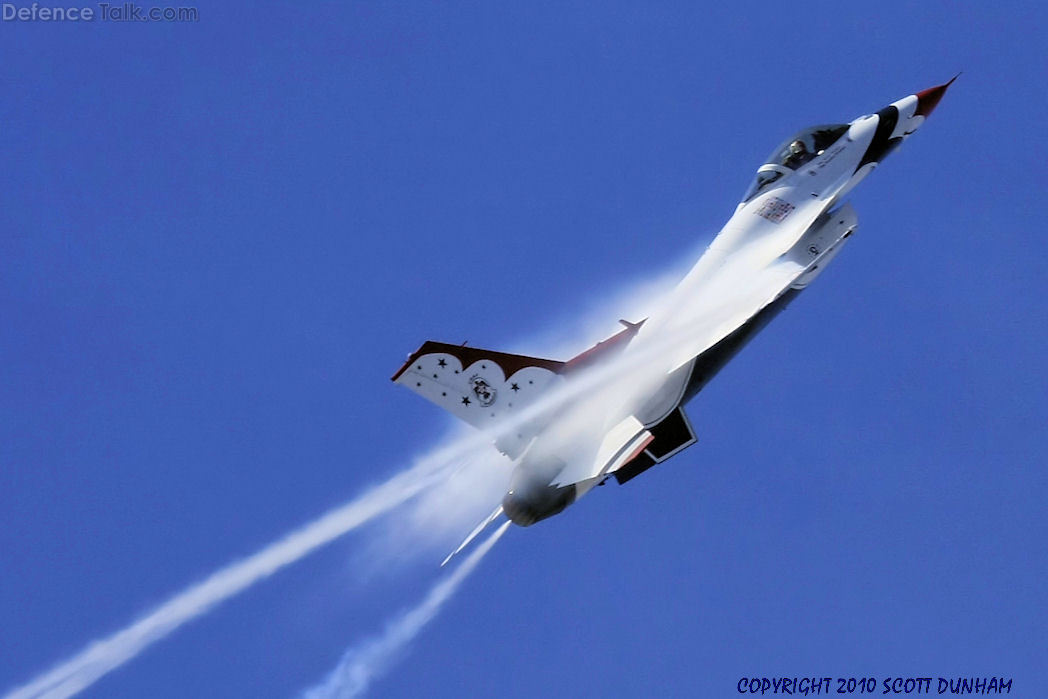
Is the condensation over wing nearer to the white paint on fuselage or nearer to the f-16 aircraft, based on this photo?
the f-16 aircraft

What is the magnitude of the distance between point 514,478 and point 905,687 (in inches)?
308

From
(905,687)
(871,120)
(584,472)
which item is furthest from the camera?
(871,120)

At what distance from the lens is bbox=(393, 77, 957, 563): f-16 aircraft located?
84.9 feet

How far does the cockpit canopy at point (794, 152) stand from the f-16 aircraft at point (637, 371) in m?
0.33

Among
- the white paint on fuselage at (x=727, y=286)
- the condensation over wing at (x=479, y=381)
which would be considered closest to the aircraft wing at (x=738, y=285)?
the white paint on fuselage at (x=727, y=286)

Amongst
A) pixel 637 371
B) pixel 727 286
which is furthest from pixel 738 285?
pixel 637 371

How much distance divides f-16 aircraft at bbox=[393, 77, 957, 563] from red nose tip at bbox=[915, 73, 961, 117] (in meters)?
2.96

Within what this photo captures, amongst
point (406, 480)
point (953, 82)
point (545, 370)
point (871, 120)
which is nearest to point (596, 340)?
point (545, 370)

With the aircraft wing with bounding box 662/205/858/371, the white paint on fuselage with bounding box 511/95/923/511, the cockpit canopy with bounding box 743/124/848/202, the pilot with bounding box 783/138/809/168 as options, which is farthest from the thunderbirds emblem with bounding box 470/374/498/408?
the pilot with bounding box 783/138/809/168

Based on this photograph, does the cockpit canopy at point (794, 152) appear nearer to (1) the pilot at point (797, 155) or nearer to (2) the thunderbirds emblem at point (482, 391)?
(1) the pilot at point (797, 155)

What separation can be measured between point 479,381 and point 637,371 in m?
2.72

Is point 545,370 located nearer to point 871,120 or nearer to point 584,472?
point 584,472

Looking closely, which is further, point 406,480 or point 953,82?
point 953,82

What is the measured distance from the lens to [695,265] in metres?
28.7
